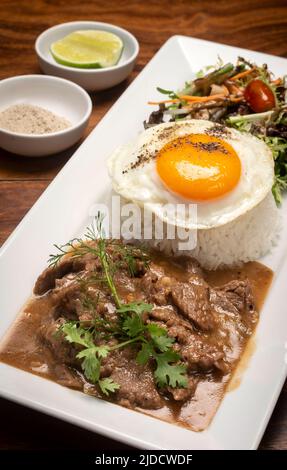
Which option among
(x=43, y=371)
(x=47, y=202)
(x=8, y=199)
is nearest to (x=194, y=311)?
(x=43, y=371)

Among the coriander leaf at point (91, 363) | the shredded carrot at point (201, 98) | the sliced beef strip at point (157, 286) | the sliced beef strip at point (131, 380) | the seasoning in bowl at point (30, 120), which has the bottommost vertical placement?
the seasoning in bowl at point (30, 120)

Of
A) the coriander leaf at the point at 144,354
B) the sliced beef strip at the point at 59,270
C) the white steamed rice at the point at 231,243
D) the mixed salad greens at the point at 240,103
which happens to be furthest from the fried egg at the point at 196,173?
the coriander leaf at the point at 144,354

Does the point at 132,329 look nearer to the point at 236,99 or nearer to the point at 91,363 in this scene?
the point at 91,363

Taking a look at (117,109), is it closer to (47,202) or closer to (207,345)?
(47,202)

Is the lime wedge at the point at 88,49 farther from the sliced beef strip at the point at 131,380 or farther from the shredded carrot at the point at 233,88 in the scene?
the sliced beef strip at the point at 131,380

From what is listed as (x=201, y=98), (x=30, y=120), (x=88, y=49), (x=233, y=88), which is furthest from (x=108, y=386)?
(x=88, y=49)
